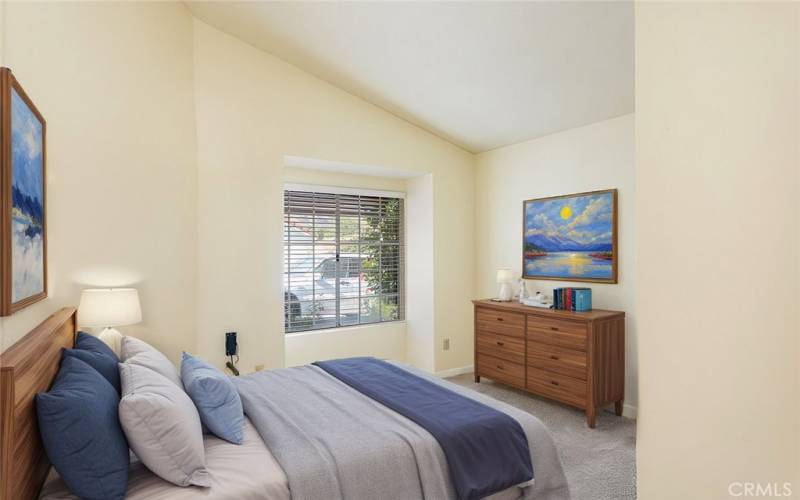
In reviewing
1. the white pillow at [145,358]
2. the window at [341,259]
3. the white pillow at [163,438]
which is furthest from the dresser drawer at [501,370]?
the white pillow at [163,438]

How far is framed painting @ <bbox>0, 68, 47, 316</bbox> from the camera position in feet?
4.47

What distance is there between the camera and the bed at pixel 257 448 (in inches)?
47.4

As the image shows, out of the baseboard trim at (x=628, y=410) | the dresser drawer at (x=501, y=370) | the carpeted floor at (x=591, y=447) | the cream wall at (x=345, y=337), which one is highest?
the cream wall at (x=345, y=337)

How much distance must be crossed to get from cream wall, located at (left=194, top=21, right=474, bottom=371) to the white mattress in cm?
191

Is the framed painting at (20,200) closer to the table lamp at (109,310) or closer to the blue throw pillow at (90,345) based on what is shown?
the blue throw pillow at (90,345)

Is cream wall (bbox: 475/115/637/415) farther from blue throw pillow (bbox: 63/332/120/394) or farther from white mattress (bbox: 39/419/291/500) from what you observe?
blue throw pillow (bbox: 63/332/120/394)

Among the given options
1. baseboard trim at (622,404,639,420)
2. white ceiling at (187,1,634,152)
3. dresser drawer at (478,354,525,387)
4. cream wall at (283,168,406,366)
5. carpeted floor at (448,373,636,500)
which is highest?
white ceiling at (187,1,634,152)

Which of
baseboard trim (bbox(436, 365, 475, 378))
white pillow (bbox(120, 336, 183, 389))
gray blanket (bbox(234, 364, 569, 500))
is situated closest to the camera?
gray blanket (bbox(234, 364, 569, 500))

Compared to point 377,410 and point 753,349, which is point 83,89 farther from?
point 753,349

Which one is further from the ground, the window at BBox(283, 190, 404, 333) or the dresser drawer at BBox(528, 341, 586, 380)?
the window at BBox(283, 190, 404, 333)

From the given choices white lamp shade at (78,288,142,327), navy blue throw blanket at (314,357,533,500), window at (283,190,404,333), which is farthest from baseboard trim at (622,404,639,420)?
white lamp shade at (78,288,142,327)

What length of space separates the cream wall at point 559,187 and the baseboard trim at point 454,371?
868 millimetres

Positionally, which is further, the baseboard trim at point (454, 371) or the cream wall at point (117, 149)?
the baseboard trim at point (454, 371)

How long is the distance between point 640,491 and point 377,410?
168 cm
